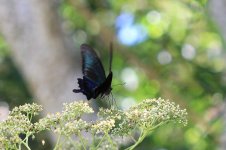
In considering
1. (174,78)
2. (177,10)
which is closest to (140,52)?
(174,78)

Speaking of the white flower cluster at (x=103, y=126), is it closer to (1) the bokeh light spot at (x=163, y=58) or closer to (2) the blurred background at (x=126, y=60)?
(2) the blurred background at (x=126, y=60)

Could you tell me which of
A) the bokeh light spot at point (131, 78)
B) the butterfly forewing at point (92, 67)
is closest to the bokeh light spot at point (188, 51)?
the bokeh light spot at point (131, 78)

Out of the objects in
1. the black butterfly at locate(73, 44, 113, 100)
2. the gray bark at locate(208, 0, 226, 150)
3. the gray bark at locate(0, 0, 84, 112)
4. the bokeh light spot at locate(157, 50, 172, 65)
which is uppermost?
the bokeh light spot at locate(157, 50, 172, 65)

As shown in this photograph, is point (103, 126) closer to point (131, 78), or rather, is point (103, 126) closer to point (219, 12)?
point (219, 12)

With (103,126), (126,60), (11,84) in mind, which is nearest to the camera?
(103,126)

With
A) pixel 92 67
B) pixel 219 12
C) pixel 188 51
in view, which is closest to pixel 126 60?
pixel 188 51

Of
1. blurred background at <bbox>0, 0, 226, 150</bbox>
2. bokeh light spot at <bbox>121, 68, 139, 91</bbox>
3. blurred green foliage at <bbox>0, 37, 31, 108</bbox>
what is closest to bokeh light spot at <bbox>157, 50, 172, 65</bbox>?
blurred background at <bbox>0, 0, 226, 150</bbox>

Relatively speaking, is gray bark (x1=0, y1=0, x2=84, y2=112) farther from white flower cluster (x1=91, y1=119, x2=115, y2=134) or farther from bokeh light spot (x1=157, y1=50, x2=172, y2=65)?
white flower cluster (x1=91, y1=119, x2=115, y2=134)

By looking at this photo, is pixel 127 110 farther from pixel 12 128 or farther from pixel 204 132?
pixel 204 132
